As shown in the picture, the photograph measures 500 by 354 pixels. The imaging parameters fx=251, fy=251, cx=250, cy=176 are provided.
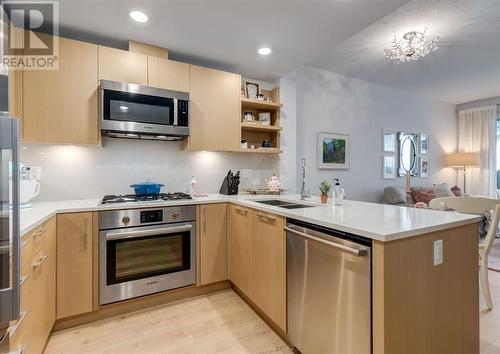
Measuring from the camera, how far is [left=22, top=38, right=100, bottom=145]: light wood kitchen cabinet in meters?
1.98

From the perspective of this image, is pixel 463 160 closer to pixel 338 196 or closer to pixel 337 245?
pixel 338 196

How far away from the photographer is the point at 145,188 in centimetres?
246

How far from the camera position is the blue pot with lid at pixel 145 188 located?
2.44 m

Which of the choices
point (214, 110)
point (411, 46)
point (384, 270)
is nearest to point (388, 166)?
point (411, 46)

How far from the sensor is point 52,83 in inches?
80.6

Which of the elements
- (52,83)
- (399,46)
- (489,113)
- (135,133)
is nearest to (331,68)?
(399,46)

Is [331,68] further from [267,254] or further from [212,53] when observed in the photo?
[267,254]

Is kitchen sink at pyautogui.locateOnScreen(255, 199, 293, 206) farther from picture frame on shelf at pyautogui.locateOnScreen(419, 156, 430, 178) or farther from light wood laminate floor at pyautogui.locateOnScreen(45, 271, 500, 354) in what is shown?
picture frame on shelf at pyautogui.locateOnScreen(419, 156, 430, 178)

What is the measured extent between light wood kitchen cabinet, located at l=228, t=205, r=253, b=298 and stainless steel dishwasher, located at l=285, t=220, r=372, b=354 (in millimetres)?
539

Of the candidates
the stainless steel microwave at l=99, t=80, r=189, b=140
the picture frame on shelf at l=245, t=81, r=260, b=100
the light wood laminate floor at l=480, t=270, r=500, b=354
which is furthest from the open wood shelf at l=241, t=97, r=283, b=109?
the light wood laminate floor at l=480, t=270, r=500, b=354

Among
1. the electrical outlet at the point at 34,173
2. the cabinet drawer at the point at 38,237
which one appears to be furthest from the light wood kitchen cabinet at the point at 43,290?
the electrical outlet at the point at 34,173

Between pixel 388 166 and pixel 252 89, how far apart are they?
3028mm

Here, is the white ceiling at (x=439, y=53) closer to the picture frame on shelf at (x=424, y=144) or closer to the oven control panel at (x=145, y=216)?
the picture frame on shelf at (x=424, y=144)

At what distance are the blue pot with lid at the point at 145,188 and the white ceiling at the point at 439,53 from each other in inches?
102
